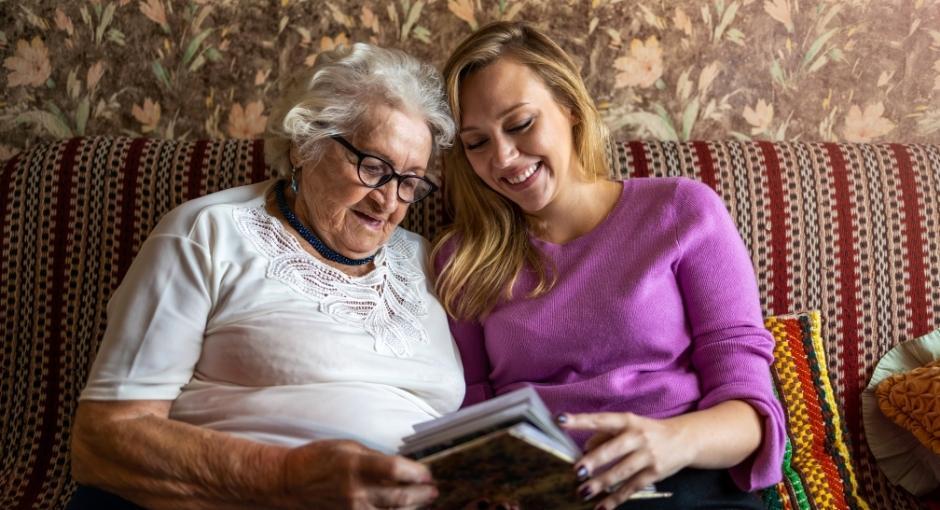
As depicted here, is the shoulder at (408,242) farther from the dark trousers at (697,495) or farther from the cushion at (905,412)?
the cushion at (905,412)

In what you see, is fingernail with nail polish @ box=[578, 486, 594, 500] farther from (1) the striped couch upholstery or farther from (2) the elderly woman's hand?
(1) the striped couch upholstery

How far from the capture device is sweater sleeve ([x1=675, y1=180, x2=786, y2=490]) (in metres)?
1.42

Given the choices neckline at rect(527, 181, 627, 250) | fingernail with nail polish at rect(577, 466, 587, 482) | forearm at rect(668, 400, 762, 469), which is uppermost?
neckline at rect(527, 181, 627, 250)

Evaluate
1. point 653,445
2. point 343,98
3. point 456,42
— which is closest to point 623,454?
point 653,445

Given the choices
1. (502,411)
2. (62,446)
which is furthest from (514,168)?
(62,446)

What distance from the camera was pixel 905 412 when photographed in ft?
5.64

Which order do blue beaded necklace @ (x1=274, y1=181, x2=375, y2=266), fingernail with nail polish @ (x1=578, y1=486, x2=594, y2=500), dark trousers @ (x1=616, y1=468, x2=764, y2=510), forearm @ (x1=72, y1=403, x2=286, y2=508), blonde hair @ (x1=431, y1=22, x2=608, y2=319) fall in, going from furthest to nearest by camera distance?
blonde hair @ (x1=431, y1=22, x2=608, y2=319) < blue beaded necklace @ (x1=274, y1=181, x2=375, y2=266) < dark trousers @ (x1=616, y1=468, x2=764, y2=510) < forearm @ (x1=72, y1=403, x2=286, y2=508) < fingernail with nail polish @ (x1=578, y1=486, x2=594, y2=500)

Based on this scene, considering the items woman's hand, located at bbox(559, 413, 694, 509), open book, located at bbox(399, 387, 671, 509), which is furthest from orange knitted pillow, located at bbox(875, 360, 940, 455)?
open book, located at bbox(399, 387, 671, 509)

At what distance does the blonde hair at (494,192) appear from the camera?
5.34ft

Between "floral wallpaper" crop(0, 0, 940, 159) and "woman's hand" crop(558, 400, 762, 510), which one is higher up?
"floral wallpaper" crop(0, 0, 940, 159)

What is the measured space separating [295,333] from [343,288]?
0.49 feet

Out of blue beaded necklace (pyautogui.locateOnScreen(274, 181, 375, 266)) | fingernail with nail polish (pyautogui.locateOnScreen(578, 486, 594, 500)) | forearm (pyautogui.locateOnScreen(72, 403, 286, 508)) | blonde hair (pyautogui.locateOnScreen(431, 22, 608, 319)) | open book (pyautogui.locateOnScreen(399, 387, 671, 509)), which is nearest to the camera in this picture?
open book (pyautogui.locateOnScreen(399, 387, 671, 509))

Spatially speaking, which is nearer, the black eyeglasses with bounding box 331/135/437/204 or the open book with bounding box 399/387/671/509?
the open book with bounding box 399/387/671/509

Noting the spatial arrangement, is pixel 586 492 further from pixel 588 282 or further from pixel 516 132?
pixel 516 132
